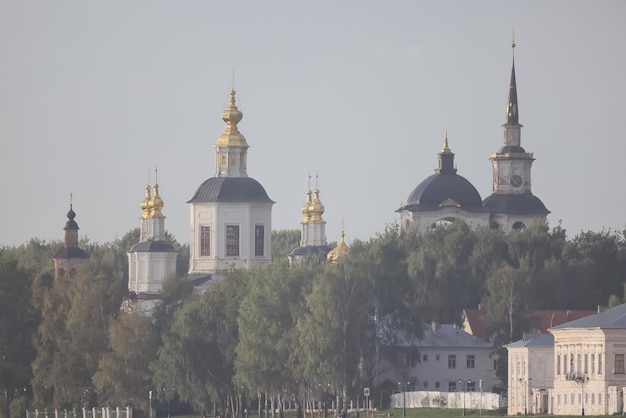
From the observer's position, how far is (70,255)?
147625 mm

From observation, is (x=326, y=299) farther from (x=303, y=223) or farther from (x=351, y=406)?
(x=303, y=223)

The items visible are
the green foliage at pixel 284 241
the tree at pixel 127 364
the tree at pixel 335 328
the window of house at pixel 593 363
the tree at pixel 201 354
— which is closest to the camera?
the window of house at pixel 593 363

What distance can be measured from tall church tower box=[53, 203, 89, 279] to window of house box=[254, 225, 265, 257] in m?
9.15

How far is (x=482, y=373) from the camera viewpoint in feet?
385

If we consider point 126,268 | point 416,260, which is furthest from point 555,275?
point 126,268

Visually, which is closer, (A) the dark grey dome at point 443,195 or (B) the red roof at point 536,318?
(B) the red roof at point 536,318

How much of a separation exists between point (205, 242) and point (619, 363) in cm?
4586

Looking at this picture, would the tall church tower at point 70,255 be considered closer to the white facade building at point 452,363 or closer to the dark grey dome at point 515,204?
the dark grey dome at point 515,204

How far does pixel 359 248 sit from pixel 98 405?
17.4m

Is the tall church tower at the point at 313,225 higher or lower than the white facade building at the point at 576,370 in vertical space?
higher

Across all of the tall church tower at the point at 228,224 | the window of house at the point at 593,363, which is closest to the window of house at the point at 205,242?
the tall church tower at the point at 228,224

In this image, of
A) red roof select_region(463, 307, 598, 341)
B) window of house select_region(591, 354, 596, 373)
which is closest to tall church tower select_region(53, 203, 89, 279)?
red roof select_region(463, 307, 598, 341)

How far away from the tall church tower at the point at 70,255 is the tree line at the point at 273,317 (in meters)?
16.4

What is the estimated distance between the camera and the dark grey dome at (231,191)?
140250 millimetres
